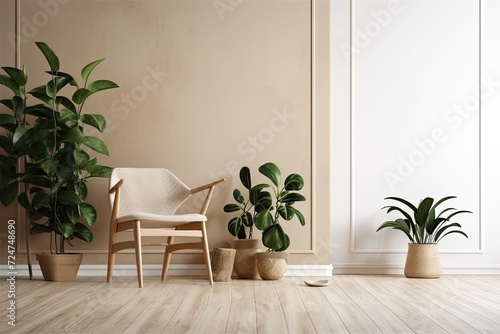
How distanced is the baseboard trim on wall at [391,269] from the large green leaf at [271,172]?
0.94m

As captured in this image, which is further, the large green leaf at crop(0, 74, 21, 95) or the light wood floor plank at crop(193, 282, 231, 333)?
the large green leaf at crop(0, 74, 21, 95)

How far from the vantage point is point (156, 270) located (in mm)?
4992

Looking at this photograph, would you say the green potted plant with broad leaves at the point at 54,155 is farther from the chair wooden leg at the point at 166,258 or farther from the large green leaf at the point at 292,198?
the large green leaf at the point at 292,198

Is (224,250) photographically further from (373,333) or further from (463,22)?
(463,22)

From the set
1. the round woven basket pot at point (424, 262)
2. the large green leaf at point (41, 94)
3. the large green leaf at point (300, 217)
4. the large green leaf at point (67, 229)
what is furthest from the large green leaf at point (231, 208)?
the large green leaf at point (41, 94)

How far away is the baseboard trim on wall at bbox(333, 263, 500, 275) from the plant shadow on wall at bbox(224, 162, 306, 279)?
655 mm

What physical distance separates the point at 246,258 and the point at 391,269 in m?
1.20

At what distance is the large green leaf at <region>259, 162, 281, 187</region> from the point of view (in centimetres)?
478

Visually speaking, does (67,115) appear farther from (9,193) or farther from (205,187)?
(205,187)

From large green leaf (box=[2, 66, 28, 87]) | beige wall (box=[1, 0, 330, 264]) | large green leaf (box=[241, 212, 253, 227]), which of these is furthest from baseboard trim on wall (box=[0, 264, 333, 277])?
large green leaf (box=[2, 66, 28, 87])

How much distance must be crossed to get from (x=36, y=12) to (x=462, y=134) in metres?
3.40

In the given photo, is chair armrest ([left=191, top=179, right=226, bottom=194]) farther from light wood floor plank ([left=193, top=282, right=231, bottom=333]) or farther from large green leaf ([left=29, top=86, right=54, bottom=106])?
large green leaf ([left=29, top=86, right=54, bottom=106])

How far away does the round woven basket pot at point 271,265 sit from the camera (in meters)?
4.71

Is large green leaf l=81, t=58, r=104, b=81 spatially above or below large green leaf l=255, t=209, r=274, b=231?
above
